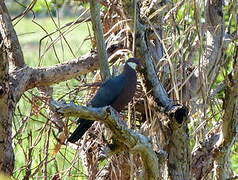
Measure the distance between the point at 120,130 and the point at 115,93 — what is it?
2.47ft

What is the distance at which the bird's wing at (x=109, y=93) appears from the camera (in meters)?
2.79

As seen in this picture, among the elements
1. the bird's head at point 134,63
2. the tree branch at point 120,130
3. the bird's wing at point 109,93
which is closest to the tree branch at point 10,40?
the bird's wing at point 109,93

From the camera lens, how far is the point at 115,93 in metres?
2.88

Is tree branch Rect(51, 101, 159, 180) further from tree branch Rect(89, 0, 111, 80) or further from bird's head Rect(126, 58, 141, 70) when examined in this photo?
bird's head Rect(126, 58, 141, 70)

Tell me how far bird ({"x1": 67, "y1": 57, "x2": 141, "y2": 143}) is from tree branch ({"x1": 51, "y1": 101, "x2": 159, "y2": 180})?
1.40 feet

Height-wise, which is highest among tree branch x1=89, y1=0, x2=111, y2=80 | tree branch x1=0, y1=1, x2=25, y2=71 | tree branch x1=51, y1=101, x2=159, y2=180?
tree branch x1=0, y1=1, x2=25, y2=71

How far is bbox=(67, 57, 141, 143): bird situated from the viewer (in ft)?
8.93

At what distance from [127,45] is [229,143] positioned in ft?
1.79

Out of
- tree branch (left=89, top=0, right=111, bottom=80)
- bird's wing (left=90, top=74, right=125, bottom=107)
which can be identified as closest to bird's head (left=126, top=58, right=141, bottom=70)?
bird's wing (left=90, top=74, right=125, bottom=107)

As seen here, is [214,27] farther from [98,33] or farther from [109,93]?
[98,33]

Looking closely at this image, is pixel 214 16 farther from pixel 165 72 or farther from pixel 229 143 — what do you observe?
pixel 229 143

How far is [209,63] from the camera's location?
9.42 ft

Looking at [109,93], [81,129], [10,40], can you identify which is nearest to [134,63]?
[109,93]

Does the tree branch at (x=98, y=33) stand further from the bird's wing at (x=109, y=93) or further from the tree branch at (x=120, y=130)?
the bird's wing at (x=109, y=93)
